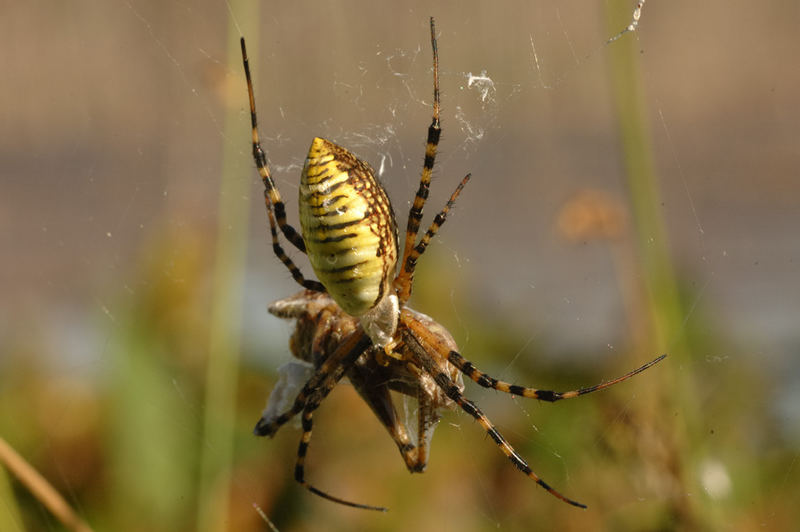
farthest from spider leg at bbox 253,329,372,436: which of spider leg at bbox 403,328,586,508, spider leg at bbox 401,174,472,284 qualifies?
spider leg at bbox 401,174,472,284

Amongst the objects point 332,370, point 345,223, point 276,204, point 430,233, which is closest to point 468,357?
point 332,370

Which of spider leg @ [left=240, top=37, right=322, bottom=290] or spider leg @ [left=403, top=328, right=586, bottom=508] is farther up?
spider leg @ [left=240, top=37, right=322, bottom=290]

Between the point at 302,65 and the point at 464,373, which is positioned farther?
the point at 302,65

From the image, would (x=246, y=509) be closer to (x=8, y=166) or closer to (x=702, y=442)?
(x=702, y=442)

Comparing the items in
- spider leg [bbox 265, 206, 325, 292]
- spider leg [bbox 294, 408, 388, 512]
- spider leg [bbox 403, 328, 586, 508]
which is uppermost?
spider leg [bbox 265, 206, 325, 292]

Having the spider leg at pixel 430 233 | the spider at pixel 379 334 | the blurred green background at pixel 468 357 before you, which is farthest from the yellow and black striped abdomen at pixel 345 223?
the blurred green background at pixel 468 357

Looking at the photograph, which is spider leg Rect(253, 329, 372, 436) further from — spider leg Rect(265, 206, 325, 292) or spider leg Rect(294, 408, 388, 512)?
spider leg Rect(265, 206, 325, 292)

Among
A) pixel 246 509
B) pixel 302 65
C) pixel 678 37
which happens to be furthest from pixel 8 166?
pixel 246 509
